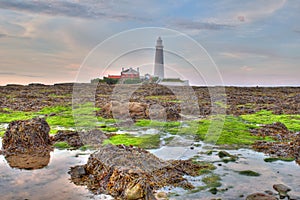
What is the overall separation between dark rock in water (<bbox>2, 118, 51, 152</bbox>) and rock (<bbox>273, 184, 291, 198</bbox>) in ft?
27.1

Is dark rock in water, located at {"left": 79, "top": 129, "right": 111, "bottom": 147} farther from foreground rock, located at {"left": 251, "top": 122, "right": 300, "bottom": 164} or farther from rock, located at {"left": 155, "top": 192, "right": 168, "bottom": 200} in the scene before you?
foreground rock, located at {"left": 251, "top": 122, "right": 300, "bottom": 164}

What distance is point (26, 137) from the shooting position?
11.9m

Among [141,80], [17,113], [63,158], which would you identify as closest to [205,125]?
→ [63,158]

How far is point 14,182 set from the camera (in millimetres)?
8141

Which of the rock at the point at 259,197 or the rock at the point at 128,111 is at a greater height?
the rock at the point at 128,111

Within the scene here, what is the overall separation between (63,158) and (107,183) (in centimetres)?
317

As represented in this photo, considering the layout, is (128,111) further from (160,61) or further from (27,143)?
(160,61)

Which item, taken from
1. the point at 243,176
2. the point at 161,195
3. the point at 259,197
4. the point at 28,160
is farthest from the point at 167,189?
the point at 28,160

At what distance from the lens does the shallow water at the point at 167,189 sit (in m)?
7.41

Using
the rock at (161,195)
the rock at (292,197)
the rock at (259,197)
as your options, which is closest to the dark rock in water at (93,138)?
the rock at (161,195)

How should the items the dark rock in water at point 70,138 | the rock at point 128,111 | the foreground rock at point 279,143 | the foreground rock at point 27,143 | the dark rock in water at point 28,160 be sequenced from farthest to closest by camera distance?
1. the rock at point 128,111
2. the dark rock in water at point 70,138
3. the foreground rock at point 279,143
4. the foreground rock at point 27,143
5. the dark rock in water at point 28,160

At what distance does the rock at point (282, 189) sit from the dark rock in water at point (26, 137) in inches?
326

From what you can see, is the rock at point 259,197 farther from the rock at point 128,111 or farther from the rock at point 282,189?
the rock at point 128,111

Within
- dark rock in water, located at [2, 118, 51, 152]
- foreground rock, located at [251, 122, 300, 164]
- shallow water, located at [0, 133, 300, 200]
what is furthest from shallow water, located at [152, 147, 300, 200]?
dark rock in water, located at [2, 118, 51, 152]
